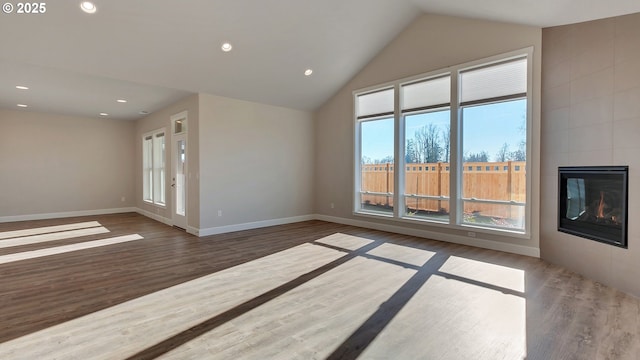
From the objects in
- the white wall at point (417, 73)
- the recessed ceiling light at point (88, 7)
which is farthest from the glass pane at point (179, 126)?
the white wall at point (417, 73)

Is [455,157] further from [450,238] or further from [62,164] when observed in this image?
[62,164]

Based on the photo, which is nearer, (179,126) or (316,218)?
(179,126)

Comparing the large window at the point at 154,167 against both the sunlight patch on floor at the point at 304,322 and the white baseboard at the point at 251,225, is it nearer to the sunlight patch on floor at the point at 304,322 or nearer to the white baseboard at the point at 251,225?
the white baseboard at the point at 251,225

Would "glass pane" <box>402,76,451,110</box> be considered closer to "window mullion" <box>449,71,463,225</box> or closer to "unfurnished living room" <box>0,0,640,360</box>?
"unfurnished living room" <box>0,0,640,360</box>

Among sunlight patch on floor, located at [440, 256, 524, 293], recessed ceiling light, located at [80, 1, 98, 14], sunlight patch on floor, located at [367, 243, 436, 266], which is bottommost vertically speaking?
sunlight patch on floor, located at [440, 256, 524, 293]

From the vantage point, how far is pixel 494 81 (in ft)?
15.8

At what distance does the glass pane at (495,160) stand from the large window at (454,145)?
0.05ft

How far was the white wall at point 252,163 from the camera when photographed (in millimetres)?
5887

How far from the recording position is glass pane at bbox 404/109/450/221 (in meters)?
5.46

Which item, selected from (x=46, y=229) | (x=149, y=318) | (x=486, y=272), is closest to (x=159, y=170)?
(x=46, y=229)

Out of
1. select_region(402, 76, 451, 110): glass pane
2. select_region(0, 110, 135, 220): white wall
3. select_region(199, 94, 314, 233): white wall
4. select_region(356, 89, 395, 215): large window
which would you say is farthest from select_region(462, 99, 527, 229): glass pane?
select_region(0, 110, 135, 220): white wall

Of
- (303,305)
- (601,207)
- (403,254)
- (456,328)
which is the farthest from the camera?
(403,254)

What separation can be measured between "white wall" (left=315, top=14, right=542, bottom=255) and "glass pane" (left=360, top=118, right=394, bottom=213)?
0.29 m

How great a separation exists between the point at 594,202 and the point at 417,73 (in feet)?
11.3
